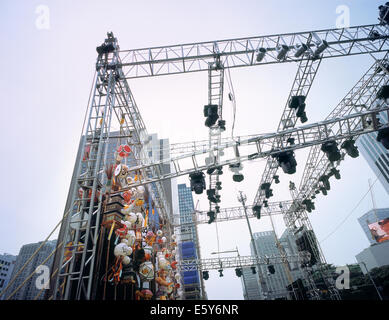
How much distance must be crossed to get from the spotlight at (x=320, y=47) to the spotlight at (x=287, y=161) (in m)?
3.75

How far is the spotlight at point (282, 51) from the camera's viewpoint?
7316mm

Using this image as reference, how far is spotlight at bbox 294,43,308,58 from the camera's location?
283 inches

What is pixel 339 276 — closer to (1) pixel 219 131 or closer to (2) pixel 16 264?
(1) pixel 219 131

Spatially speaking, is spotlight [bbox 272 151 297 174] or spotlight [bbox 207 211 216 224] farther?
spotlight [bbox 207 211 216 224]

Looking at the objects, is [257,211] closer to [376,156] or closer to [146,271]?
[146,271]

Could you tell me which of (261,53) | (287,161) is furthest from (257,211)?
(261,53)

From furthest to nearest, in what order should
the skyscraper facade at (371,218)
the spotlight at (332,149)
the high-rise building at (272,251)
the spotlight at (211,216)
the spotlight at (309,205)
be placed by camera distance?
the high-rise building at (272,251) → the skyscraper facade at (371,218) → the spotlight at (211,216) → the spotlight at (309,205) → the spotlight at (332,149)

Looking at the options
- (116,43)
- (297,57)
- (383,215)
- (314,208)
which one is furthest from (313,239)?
(383,215)

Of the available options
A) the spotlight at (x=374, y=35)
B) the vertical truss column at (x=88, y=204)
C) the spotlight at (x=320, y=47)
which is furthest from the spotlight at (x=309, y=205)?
the vertical truss column at (x=88, y=204)

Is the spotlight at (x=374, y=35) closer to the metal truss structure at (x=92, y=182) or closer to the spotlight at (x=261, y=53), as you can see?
the spotlight at (x=261, y=53)

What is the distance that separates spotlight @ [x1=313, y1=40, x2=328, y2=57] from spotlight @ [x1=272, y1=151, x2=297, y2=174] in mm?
3754

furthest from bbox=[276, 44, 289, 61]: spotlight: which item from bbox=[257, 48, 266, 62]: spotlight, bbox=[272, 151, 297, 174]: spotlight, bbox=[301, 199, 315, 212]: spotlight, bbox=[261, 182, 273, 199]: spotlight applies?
bbox=[301, 199, 315, 212]: spotlight

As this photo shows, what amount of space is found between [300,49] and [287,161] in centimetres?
422

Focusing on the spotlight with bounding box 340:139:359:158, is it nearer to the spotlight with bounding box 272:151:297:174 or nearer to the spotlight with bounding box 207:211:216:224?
the spotlight with bounding box 272:151:297:174
